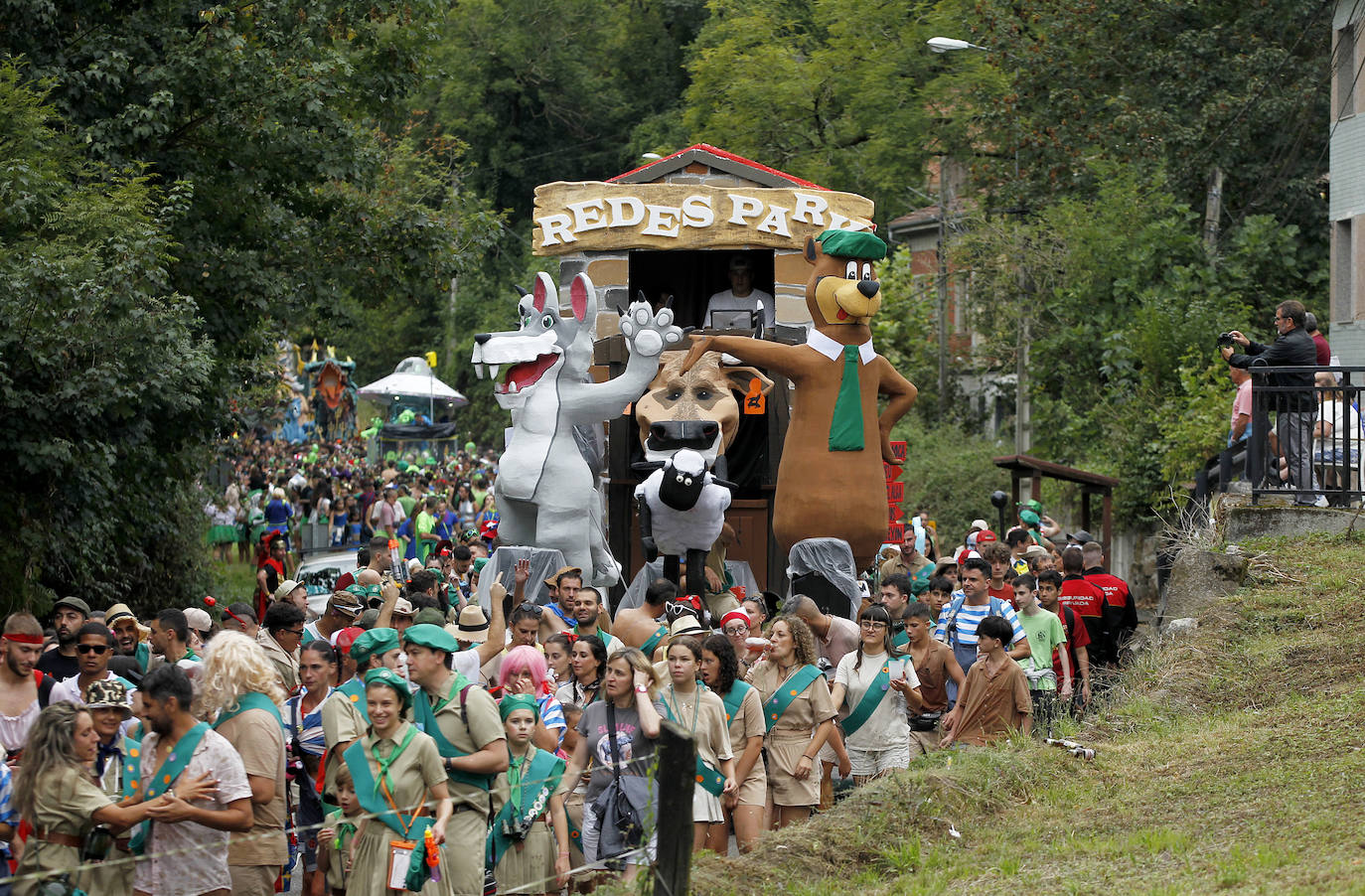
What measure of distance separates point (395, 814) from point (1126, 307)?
22.1 m

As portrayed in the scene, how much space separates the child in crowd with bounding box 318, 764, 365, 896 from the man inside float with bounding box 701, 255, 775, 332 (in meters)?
11.8

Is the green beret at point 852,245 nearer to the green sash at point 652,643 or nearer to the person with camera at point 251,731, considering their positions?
the green sash at point 652,643

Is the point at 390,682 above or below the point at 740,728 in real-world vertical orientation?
above

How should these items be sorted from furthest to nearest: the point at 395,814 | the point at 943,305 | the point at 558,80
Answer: the point at 558,80, the point at 943,305, the point at 395,814

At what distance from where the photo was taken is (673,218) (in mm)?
16922

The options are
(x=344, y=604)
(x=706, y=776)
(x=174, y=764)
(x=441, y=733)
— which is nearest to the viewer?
(x=174, y=764)

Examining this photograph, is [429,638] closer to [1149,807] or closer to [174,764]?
[174,764]

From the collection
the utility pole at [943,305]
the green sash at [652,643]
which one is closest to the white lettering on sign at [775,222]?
the green sash at [652,643]

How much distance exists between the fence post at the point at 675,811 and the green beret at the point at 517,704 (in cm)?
130

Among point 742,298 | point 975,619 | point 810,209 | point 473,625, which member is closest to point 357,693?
point 473,625

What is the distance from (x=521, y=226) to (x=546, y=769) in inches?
1998

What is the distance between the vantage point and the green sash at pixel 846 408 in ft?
46.6

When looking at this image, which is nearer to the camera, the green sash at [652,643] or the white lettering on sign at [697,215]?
the green sash at [652,643]

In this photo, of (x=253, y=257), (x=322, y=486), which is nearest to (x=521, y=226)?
(x=322, y=486)
